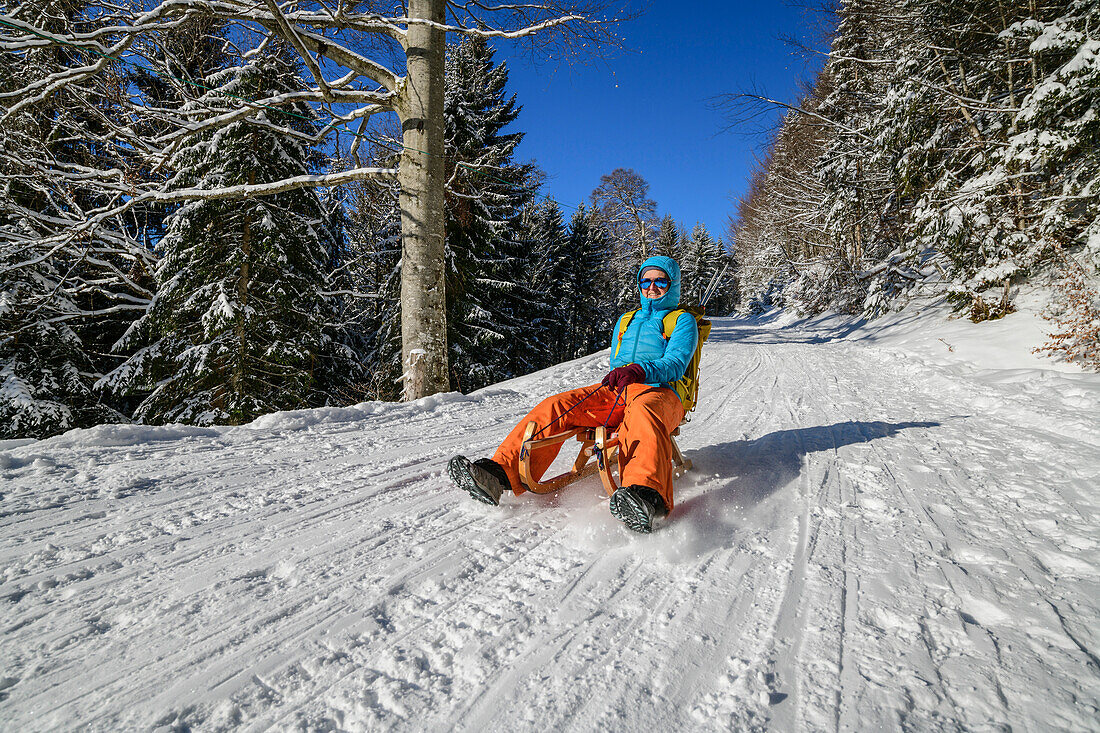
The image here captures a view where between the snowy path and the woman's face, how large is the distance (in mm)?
1205

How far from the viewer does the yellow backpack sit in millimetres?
2723

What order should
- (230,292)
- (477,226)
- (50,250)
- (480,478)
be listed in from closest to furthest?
1. (480,478)
2. (50,250)
3. (230,292)
4. (477,226)

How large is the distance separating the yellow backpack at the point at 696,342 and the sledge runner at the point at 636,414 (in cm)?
2

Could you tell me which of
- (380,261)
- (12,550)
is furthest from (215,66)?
(12,550)

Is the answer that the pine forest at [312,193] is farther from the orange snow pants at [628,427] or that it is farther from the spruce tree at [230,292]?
the orange snow pants at [628,427]

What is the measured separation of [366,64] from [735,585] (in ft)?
21.9

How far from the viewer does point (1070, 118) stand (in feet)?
23.9

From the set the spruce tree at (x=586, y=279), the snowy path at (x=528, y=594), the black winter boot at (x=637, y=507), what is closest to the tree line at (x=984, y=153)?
the snowy path at (x=528, y=594)

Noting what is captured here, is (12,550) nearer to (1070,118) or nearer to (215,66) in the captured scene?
(215,66)

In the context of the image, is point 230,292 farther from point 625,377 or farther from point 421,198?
point 625,377

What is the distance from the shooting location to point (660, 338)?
278cm

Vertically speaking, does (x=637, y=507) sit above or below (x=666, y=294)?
below

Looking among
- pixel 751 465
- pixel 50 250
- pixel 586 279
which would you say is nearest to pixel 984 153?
pixel 751 465

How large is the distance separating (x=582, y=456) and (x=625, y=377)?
58 centimetres
